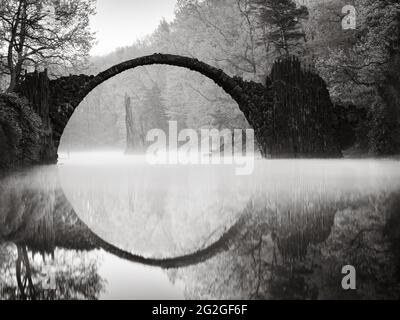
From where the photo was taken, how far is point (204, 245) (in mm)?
3508

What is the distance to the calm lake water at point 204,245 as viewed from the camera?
2.42 meters

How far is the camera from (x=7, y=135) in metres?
11.1

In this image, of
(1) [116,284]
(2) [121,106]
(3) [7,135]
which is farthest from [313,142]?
(2) [121,106]

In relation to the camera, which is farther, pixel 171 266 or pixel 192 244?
pixel 192 244

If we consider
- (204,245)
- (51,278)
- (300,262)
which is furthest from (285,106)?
(51,278)

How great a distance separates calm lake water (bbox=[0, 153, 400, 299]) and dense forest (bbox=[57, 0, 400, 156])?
10.3m

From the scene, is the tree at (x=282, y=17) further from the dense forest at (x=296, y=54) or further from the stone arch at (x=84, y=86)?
the stone arch at (x=84, y=86)

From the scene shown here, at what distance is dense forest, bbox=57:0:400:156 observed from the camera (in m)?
15.5

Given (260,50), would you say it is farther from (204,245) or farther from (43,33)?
(204,245)

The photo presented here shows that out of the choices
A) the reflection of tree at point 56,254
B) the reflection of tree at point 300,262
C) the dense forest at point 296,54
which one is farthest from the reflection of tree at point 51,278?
the dense forest at point 296,54

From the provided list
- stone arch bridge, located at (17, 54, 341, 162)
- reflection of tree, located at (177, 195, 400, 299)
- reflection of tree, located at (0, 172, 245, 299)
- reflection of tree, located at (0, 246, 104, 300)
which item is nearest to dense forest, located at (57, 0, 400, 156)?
stone arch bridge, located at (17, 54, 341, 162)
